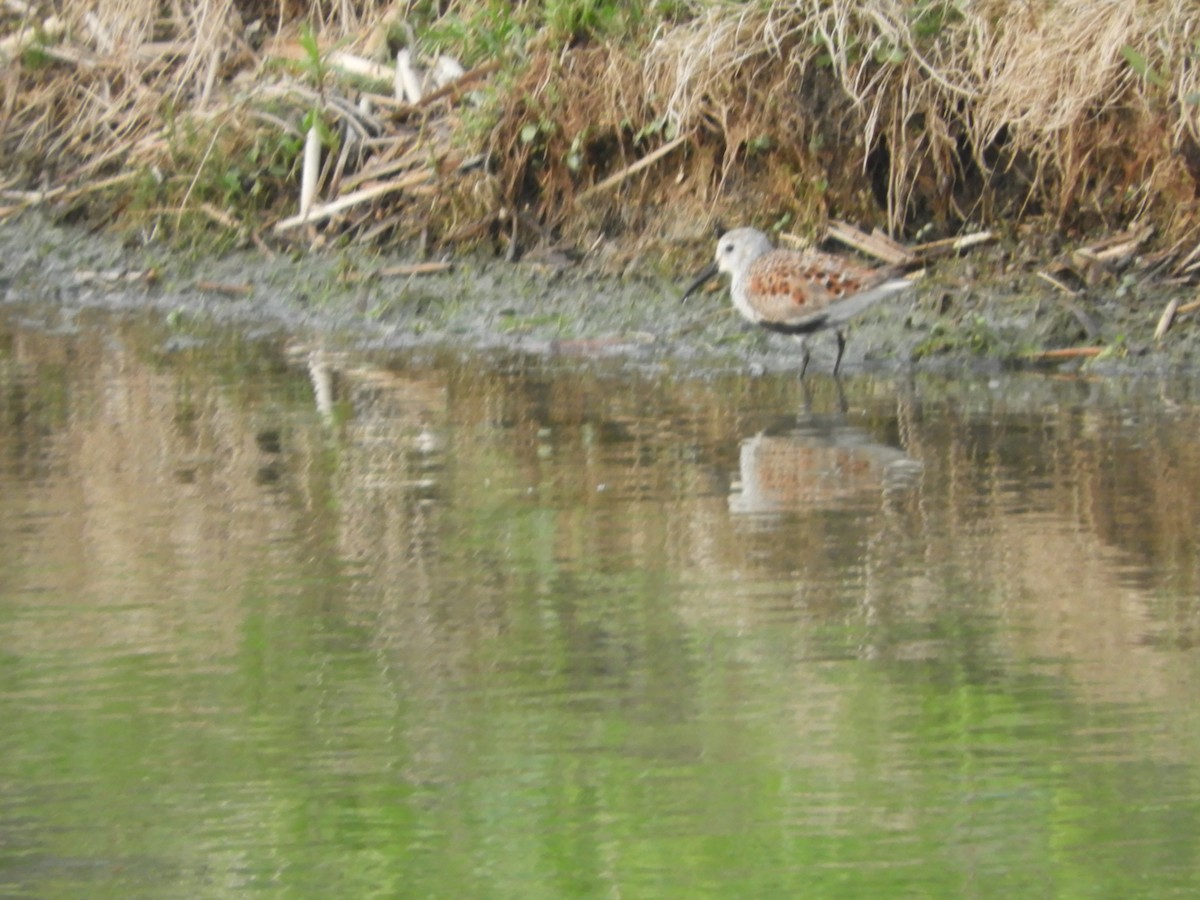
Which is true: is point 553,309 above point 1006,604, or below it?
above

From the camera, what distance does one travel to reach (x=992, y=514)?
5555 mm

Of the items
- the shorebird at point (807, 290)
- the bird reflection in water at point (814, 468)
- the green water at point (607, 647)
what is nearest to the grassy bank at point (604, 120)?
the shorebird at point (807, 290)

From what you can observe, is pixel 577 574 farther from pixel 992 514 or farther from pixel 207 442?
pixel 207 442

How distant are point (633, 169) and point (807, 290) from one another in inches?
77.0

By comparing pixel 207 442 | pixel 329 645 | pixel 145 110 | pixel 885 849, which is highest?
pixel 145 110

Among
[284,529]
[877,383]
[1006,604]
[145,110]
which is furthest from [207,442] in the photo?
[145,110]

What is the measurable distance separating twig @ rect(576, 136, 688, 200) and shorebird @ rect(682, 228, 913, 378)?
1.34 m

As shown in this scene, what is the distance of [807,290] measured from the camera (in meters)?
7.81

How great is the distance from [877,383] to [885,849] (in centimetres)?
461

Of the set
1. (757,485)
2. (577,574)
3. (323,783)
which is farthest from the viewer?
(757,485)

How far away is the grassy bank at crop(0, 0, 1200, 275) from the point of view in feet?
27.7

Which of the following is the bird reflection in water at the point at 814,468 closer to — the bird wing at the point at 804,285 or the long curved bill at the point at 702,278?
the bird wing at the point at 804,285

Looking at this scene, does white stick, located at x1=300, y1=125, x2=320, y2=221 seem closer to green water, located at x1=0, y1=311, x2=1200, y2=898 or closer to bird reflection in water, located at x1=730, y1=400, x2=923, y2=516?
green water, located at x1=0, y1=311, x2=1200, y2=898

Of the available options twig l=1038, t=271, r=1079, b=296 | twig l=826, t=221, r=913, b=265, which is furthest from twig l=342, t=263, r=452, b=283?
twig l=1038, t=271, r=1079, b=296
